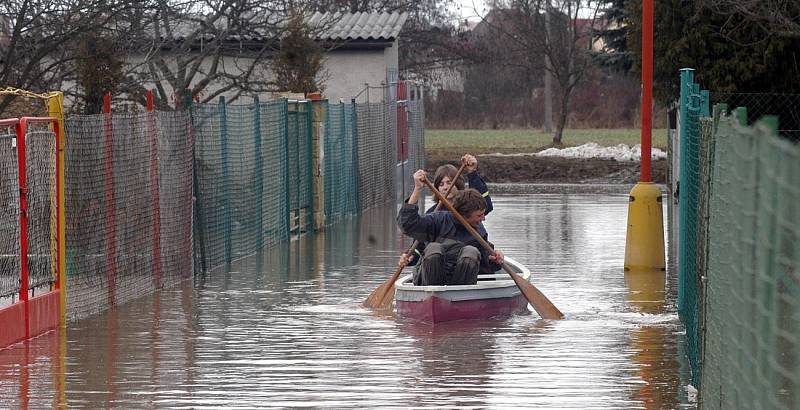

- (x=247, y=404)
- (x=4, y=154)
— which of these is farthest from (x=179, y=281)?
(x=247, y=404)

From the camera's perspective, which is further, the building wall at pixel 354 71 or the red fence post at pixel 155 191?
the building wall at pixel 354 71

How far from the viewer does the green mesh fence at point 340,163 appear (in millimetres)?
22812

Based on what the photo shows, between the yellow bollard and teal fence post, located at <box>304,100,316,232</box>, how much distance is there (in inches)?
259

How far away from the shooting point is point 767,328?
4.23 meters

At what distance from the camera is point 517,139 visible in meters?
60.0

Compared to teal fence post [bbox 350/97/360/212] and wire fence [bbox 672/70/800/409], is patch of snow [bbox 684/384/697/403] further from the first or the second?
teal fence post [bbox 350/97/360/212]

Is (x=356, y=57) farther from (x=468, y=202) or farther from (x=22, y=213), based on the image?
(x=22, y=213)

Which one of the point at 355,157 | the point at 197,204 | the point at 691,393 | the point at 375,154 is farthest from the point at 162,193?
the point at 375,154

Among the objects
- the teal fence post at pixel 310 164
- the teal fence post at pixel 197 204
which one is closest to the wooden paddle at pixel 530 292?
the teal fence post at pixel 197 204

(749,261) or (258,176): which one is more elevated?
(749,261)

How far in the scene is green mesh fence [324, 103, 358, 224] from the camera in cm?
2281

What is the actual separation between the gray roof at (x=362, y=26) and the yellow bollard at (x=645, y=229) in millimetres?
18682

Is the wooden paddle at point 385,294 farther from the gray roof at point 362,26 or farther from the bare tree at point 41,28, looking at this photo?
the gray roof at point 362,26

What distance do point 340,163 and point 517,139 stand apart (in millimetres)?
36588
